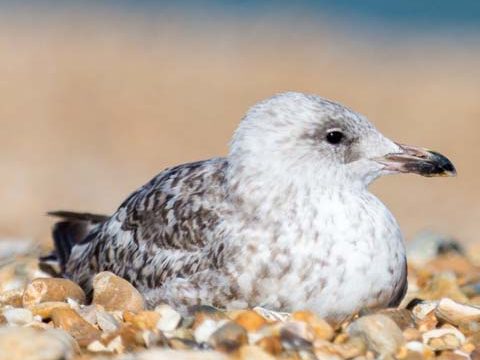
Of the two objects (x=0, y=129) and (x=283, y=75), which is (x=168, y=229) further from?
(x=283, y=75)

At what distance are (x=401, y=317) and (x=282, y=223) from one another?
0.73 m

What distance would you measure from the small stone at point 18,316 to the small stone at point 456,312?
6.49 ft

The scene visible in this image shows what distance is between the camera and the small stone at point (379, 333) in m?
5.57

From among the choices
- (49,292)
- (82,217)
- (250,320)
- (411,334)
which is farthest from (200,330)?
(82,217)

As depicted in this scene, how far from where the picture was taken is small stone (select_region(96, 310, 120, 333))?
5750 millimetres

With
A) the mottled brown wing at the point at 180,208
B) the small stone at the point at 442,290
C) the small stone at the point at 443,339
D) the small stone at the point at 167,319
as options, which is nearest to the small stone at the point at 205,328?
the small stone at the point at 167,319

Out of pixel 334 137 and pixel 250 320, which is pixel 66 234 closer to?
pixel 334 137

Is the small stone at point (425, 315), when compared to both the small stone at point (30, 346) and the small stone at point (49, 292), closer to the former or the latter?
the small stone at point (49, 292)

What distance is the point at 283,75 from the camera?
24.5m

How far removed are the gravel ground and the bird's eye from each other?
91cm

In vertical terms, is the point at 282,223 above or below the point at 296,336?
above

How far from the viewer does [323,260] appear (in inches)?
237

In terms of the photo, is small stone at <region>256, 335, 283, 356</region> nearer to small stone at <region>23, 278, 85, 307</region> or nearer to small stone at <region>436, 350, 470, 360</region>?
small stone at <region>436, 350, 470, 360</region>

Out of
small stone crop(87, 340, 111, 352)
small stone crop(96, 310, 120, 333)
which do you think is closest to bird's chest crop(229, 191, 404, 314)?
small stone crop(96, 310, 120, 333)
